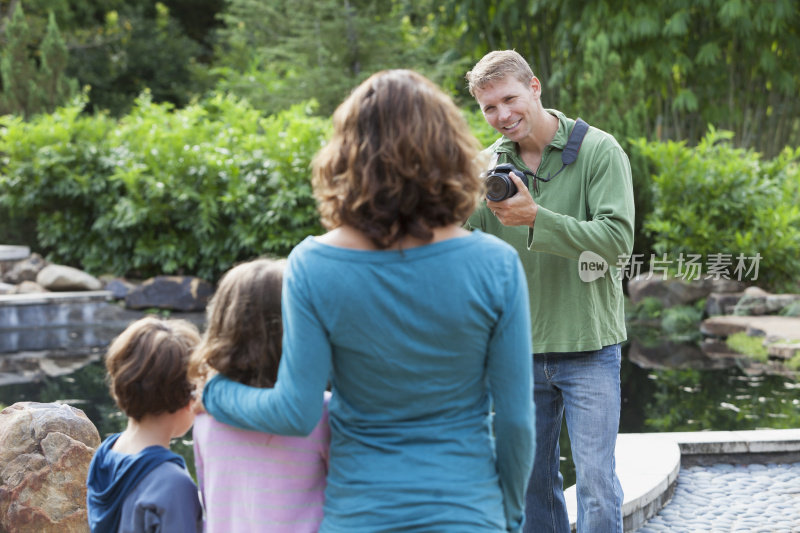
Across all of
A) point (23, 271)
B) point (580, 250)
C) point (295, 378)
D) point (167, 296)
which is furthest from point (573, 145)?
point (23, 271)

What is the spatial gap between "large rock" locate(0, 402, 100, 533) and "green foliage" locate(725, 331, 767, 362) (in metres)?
6.04

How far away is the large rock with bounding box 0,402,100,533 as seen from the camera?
A: 2959mm

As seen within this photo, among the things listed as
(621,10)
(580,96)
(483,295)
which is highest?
(621,10)

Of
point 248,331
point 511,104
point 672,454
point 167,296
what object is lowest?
point 167,296

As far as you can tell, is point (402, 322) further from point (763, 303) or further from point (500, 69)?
point (763, 303)

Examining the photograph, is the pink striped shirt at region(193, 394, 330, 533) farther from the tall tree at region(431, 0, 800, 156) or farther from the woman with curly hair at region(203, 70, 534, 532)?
the tall tree at region(431, 0, 800, 156)

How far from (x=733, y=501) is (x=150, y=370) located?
9.65ft

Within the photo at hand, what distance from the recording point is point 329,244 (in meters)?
1.38

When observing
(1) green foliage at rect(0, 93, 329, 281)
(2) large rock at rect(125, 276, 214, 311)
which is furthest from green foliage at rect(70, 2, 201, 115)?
(2) large rock at rect(125, 276, 214, 311)

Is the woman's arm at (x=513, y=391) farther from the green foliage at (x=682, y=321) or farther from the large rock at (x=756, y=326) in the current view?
the green foliage at (x=682, y=321)

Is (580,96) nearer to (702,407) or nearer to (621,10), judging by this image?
(621,10)

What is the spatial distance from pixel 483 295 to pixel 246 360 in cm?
41

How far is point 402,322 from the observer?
4.41ft

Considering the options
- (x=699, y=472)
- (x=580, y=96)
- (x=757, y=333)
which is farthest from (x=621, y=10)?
(x=699, y=472)
